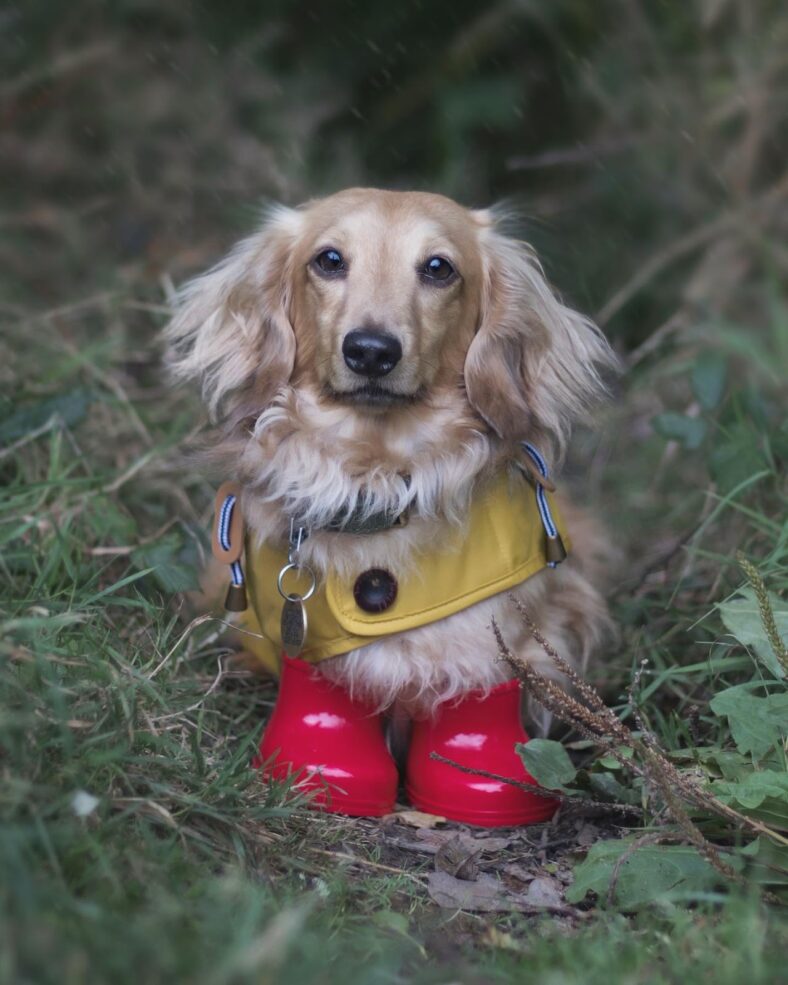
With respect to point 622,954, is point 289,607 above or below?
above

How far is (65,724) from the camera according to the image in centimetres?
213

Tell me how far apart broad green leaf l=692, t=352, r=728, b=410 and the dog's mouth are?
120 cm

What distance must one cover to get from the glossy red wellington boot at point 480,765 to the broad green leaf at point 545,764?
0.67 feet

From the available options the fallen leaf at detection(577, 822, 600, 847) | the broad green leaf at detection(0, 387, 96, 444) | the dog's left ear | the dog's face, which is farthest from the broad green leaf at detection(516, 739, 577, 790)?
the broad green leaf at detection(0, 387, 96, 444)

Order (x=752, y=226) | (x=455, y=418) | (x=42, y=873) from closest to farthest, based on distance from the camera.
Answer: (x=42, y=873)
(x=455, y=418)
(x=752, y=226)

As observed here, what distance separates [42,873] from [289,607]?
3.61ft

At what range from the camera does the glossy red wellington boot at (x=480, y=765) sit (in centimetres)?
289

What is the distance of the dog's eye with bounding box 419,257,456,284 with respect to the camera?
9.78 feet

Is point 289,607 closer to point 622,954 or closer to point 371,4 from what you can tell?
point 622,954

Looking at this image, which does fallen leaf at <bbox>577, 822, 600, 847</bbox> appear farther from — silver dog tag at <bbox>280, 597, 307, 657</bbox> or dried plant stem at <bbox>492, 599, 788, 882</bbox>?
silver dog tag at <bbox>280, 597, 307, 657</bbox>

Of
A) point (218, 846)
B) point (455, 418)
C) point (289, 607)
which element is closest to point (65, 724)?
point (218, 846)

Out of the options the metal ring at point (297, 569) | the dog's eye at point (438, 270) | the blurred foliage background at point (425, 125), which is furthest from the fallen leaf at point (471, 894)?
the blurred foliage background at point (425, 125)

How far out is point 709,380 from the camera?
12.3ft

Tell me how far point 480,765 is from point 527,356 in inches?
42.9
